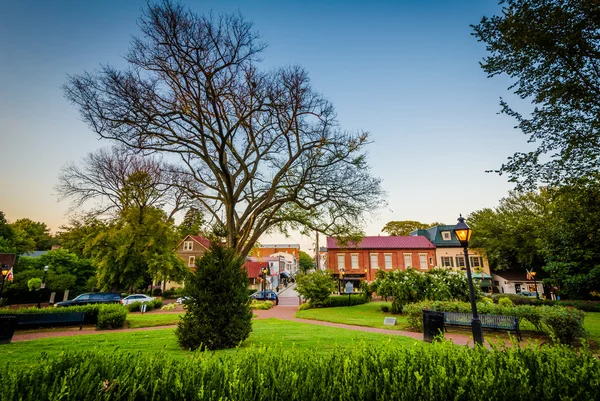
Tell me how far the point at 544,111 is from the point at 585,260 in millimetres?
22577

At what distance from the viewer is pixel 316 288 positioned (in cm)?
2359

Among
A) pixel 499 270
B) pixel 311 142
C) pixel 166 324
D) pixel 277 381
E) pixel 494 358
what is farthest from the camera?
pixel 499 270

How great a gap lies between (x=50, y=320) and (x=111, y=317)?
9.29 ft

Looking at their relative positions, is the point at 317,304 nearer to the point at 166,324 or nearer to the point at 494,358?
the point at 166,324

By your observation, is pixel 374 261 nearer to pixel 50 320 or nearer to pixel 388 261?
pixel 388 261

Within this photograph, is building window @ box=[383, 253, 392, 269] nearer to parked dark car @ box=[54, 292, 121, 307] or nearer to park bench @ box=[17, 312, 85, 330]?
parked dark car @ box=[54, 292, 121, 307]

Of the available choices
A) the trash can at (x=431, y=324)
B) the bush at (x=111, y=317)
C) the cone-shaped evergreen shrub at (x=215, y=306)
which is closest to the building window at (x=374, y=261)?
the trash can at (x=431, y=324)

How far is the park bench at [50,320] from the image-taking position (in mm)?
13250

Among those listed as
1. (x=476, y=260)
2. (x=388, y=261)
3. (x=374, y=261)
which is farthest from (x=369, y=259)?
(x=476, y=260)

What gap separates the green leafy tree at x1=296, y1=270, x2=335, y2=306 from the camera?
23578mm

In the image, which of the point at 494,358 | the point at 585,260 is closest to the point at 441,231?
the point at 585,260

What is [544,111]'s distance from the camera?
1132cm

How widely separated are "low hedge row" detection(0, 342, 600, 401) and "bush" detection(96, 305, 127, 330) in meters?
13.9

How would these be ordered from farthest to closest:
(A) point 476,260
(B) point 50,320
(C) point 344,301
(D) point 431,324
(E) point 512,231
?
(A) point 476,260 → (E) point 512,231 → (C) point 344,301 → (B) point 50,320 → (D) point 431,324
